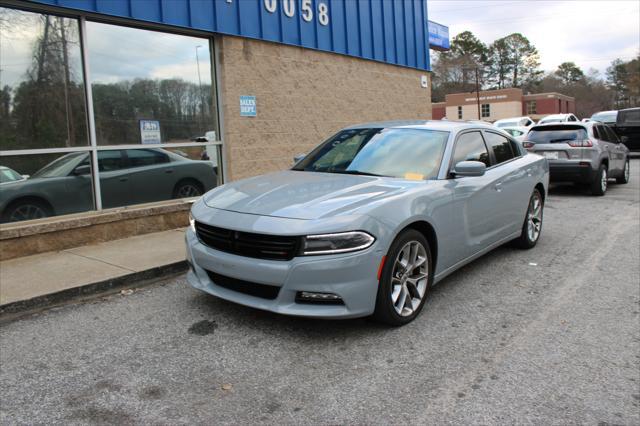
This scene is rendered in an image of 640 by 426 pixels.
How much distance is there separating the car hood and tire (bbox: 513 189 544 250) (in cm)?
253

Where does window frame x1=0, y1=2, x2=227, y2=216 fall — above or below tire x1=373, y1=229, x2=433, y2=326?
above

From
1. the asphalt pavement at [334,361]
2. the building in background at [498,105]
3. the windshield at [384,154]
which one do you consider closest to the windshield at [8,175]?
the asphalt pavement at [334,361]

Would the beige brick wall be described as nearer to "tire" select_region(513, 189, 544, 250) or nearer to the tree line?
"tire" select_region(513, 189, 544, 250)

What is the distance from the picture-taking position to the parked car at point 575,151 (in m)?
10.8

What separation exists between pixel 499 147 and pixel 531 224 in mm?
1187

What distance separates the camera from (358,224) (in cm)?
366

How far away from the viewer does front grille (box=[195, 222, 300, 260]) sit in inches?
142

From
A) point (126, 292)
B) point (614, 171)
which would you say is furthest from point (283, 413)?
point (614, 171)

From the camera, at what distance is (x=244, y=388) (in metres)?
3.14

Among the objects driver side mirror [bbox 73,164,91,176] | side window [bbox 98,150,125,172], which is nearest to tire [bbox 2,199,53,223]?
driver side mirror [bbox 73,164,91,176]

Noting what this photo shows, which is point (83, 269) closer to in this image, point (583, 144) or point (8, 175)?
point (8, 175)

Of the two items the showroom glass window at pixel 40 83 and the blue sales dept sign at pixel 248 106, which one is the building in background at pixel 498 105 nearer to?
the blue sales dept sign at pixel 248 106

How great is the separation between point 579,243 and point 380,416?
201 inches

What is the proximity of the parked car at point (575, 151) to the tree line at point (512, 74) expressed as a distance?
85.7 m
